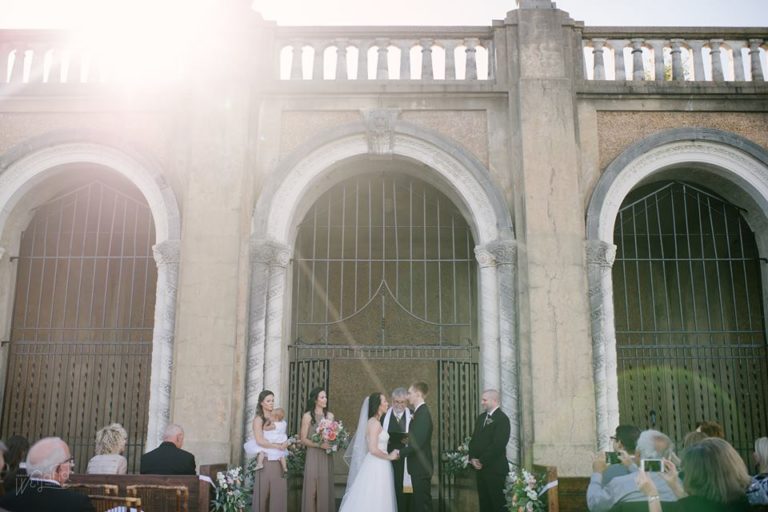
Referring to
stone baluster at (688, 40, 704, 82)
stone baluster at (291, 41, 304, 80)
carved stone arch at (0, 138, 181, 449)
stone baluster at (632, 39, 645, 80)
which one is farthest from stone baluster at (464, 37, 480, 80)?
carved stone arch at (0, 138, 181, 449)

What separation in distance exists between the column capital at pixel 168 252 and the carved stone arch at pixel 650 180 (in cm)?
568

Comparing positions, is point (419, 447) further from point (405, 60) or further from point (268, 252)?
point (405, 60)

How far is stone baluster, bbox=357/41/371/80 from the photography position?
1093 cm

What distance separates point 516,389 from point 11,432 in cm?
864

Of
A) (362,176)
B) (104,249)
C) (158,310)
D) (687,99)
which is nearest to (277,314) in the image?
(158,310)

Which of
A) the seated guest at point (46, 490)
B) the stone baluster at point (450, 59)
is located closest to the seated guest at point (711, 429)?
the seated guest at point (46, 490)

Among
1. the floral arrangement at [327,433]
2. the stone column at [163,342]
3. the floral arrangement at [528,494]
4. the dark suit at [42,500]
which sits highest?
the stone column at [163,342]

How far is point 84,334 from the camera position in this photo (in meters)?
13.6

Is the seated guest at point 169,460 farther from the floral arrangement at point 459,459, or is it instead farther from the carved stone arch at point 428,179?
the floral arrangement at point 459,459

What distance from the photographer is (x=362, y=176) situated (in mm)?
11711

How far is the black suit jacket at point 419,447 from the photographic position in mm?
8836

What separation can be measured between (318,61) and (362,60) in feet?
2.17

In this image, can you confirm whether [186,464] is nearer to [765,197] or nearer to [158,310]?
[158,310]

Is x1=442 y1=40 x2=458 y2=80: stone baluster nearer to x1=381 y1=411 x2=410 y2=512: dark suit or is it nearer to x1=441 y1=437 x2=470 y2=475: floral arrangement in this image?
x1=381 y1=411 x2=410 y2=512: dark suit
